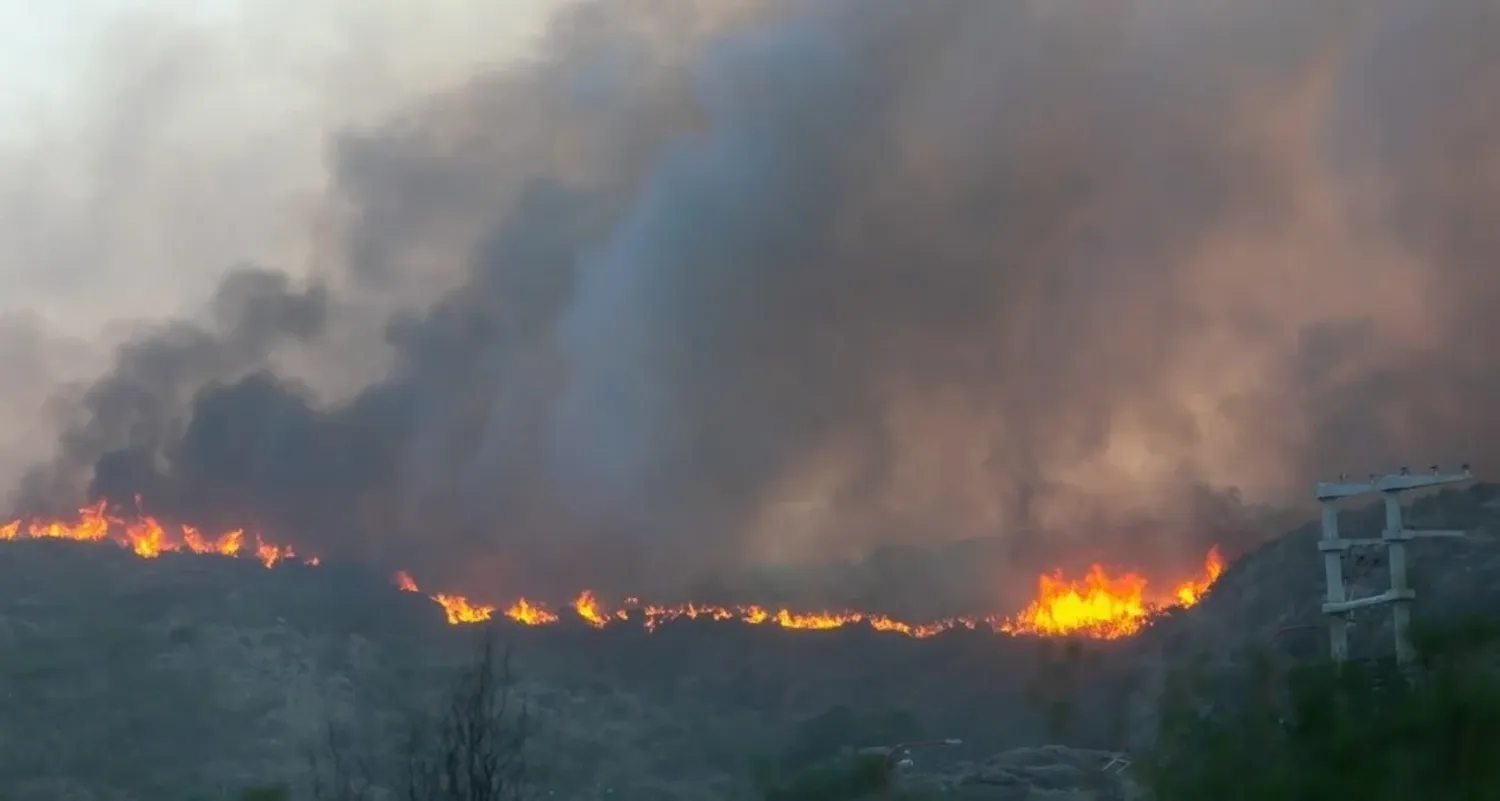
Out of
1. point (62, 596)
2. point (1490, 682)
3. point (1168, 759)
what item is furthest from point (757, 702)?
point (1490, 682)

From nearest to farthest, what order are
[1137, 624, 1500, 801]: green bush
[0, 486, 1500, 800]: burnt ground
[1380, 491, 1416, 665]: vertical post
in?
[1137, 624, 1500, 801]: green bush, [1380, 491, 1416, 665]: vertical post, [0, 486, 1500, 800]: burnt ground

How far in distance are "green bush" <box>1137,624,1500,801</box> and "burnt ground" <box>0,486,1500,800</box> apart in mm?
38156

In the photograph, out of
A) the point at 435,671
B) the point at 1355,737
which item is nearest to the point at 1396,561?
the point at 1355,737

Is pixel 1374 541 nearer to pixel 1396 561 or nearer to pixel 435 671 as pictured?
pixel 1396 561

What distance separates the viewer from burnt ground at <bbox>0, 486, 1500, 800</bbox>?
6938 centimetres

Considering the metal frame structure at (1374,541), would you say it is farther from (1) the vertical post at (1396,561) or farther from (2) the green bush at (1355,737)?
(2) the green bush at (1355,737)

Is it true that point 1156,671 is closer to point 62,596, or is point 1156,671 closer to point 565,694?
point 565,694

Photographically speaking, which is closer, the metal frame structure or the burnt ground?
the metal frame structure

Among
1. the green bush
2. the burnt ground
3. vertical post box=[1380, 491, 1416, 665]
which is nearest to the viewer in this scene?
the green bush

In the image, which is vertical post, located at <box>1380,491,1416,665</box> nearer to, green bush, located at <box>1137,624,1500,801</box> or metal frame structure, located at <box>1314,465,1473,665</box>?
metal frame structure, located at <box>1314,465,1473,665</box>

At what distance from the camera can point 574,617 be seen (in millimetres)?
94875

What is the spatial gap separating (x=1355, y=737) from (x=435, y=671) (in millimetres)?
78530

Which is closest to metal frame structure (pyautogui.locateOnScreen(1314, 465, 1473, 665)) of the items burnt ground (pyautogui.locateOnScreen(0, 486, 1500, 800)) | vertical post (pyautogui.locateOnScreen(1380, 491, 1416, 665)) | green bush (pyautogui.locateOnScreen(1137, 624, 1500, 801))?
vertical post (pyautogui.locateOnScreen(1380, 491, 1416, 665))

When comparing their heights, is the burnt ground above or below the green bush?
above
